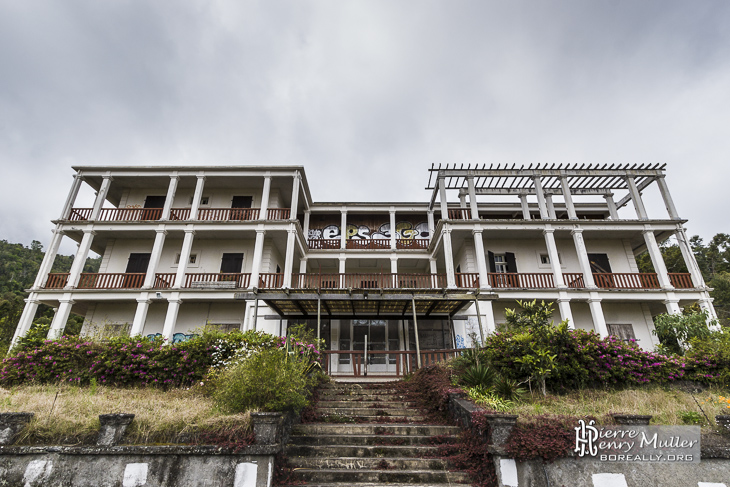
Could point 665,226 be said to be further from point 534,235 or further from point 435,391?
point 435,391

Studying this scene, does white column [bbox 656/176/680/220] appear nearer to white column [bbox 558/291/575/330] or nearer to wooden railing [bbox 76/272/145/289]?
white column [bbox 558/291/575/330]

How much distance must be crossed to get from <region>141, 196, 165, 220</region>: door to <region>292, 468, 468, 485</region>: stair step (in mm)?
16703

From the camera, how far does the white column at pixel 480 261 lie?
1617 centimetres

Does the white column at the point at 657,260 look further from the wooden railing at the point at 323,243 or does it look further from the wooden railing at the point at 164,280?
the wooden railing at the point at 164,280

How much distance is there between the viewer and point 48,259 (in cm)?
1645

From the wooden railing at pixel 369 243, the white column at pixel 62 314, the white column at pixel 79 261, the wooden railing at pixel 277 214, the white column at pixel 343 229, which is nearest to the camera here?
the white column at pixel 62 314

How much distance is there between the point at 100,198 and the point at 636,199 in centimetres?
2711

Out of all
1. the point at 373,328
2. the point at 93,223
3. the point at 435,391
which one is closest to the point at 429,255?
the point at 373,328

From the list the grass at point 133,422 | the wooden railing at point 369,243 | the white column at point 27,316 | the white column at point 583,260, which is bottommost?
the grass at point 133,422

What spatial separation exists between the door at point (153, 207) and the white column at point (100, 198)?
1852 mm

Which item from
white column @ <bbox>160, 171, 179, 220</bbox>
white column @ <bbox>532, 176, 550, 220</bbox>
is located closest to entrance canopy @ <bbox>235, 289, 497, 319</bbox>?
white column @ <bbox>532, 176, 550, 220</bbox>

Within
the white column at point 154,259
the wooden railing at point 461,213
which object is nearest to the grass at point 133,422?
the white column at point 154,259

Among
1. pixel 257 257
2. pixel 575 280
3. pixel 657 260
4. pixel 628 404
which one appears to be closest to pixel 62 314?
pixel 257 257

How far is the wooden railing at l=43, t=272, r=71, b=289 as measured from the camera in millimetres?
16203
